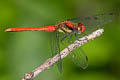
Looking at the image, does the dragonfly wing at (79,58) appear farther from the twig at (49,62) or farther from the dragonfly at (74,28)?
the twig at (49,62)

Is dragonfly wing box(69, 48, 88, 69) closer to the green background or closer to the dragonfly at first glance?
the dragonfly

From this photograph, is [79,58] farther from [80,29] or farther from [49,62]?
[49,62]

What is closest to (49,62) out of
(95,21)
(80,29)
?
(80,29)

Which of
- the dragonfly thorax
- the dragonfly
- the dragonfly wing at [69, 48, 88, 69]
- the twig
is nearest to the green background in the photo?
the dragonfly

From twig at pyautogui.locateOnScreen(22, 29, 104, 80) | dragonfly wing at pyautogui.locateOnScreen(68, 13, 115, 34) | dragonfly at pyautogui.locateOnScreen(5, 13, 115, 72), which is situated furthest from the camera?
dragonfly wing at pyautogui.locateOnScreen(68, 13, 115, 34)

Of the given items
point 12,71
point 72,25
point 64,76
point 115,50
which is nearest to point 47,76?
point 64,76

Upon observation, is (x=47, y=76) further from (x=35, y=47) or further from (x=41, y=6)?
(x=41, y=6)

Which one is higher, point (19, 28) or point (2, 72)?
point (19, 28)

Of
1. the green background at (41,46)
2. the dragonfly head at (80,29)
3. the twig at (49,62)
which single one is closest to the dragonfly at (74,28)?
the dragonfly head at (80,29)
